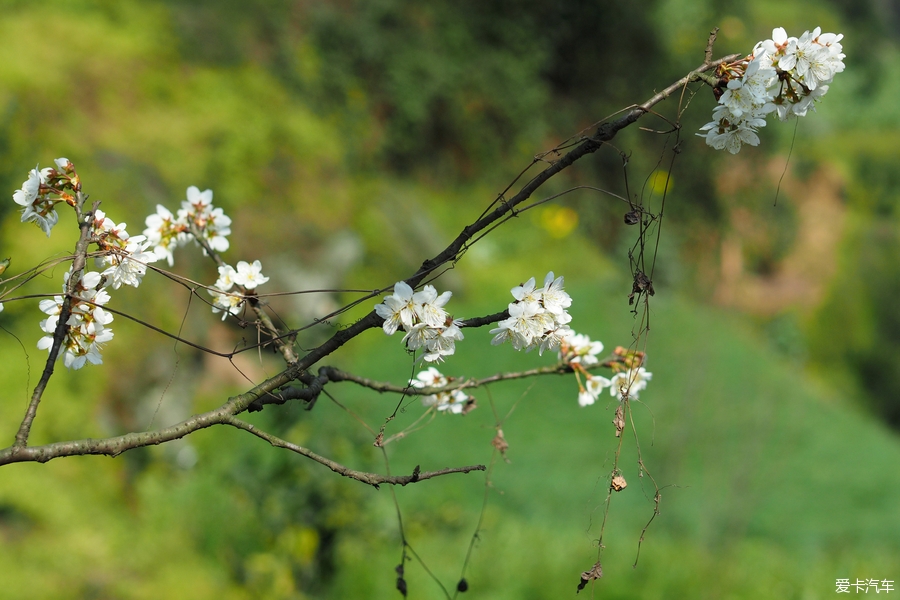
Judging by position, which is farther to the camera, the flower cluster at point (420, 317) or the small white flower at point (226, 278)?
the small white flower at point (226, 278)

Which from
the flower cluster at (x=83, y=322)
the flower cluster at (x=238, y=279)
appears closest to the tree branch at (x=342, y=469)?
the flower cluster at (x=83, y=322)

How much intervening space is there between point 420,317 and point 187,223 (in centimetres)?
74

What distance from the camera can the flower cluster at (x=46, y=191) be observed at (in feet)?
3.73

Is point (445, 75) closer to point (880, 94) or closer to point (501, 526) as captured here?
point (501, 526)

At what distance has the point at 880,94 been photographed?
14.5 metres

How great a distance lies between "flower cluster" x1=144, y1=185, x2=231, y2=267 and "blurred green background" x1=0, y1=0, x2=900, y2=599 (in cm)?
27

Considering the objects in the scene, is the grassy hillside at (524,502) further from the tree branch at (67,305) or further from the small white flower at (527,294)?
the tree branch at (67,305)

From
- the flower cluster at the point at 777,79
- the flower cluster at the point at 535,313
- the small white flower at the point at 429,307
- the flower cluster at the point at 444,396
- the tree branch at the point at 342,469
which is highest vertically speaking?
the flower cluster at the point at 777,79

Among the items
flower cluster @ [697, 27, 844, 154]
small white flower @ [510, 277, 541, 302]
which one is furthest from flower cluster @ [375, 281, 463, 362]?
flower cluster @ [697, 27, 844, 154]

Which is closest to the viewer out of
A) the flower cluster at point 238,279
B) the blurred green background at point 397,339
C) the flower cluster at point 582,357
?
the flower cluster at point 238,279

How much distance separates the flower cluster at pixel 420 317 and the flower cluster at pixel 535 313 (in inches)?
3.0

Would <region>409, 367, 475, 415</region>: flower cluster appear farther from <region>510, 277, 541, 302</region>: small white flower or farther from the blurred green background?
<region>510, 277, 541, 302</region>: small white flower

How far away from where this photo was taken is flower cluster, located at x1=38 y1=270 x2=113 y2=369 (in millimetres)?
1134

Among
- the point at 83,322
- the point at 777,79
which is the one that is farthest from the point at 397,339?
the point at 777,79
